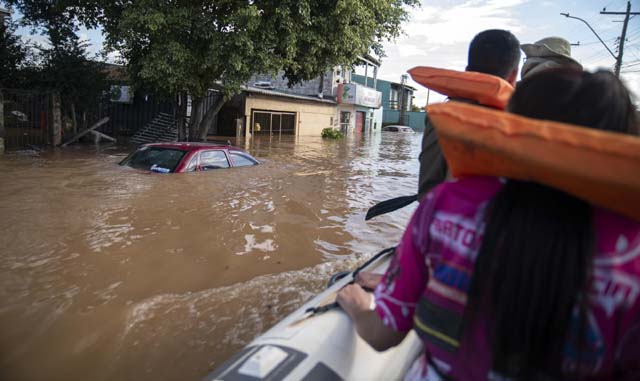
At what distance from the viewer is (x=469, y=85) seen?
213 cm

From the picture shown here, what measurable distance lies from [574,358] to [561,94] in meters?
0.58

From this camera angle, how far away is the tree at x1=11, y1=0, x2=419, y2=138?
11.3 meters

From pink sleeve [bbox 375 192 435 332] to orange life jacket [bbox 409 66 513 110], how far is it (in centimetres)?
109

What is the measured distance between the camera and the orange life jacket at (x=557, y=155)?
84 centimetres

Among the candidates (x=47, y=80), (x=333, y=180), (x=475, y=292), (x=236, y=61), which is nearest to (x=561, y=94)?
(x=475, y=292)

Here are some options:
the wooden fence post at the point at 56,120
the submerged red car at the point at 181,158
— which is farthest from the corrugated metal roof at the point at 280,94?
the submerged red car at the point at 181,158

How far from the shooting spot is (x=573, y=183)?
0.88m

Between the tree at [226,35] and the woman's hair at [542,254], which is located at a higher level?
the tree at [226,35]

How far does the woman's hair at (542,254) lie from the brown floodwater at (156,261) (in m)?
2.48

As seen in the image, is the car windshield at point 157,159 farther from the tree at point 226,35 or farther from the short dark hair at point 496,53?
the short dark hair at point 496,53

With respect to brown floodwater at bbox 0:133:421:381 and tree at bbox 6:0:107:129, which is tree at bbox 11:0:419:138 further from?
brown floodwater at bbox 0:133:421:381

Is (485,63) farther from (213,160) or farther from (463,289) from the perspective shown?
(213,160)

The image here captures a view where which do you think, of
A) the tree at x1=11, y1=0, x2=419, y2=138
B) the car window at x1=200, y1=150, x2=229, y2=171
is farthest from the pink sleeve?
the tree at x1=11, y1=0, x2=419, y2=138

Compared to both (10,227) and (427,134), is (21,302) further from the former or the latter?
(427,134)
